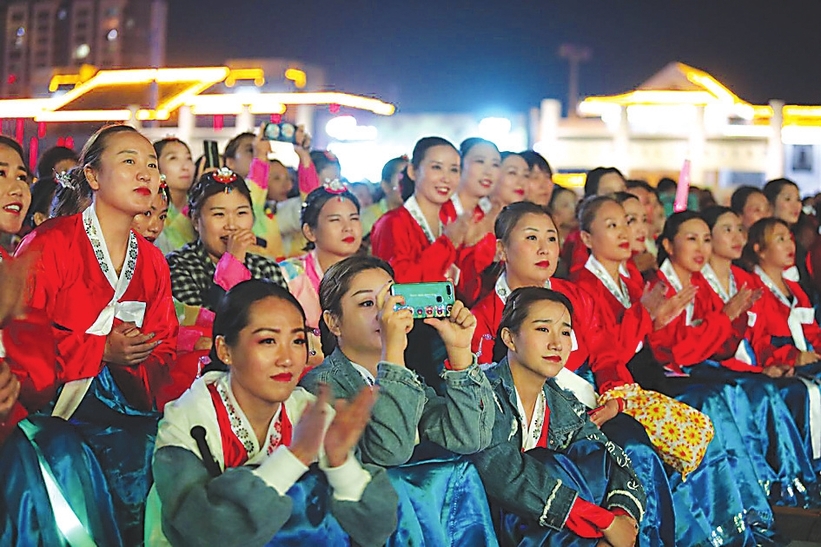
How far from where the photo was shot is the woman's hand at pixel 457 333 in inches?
104

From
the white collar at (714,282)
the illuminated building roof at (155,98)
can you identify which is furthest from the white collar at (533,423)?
the illuminated building roof at (155,98)

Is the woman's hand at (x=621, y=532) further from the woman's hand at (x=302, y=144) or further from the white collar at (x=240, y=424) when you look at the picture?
the woman's hand at (x=302, y=144)

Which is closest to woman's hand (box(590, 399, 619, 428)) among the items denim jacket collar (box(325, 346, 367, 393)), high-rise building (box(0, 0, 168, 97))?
denim jacket collar (box(325, 346, 367, 393))

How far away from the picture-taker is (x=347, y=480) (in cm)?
221

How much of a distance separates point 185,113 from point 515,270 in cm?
1052

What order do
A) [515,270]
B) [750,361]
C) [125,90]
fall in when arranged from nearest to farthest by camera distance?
[515,270] → [750,361] → [125,90]

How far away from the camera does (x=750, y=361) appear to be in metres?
4.77

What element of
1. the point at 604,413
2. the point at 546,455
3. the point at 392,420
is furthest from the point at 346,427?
the point at 604,413

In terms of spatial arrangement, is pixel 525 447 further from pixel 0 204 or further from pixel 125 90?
pixel 125 90

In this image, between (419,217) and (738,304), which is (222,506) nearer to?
(419,217)

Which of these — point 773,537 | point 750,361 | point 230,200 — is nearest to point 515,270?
point 230,200

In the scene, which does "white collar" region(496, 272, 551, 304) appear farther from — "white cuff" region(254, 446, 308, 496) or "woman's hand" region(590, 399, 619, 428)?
"white cuff" region(254, 446, 308, 496)

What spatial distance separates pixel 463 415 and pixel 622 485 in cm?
61

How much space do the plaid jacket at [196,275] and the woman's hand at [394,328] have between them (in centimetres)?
101
